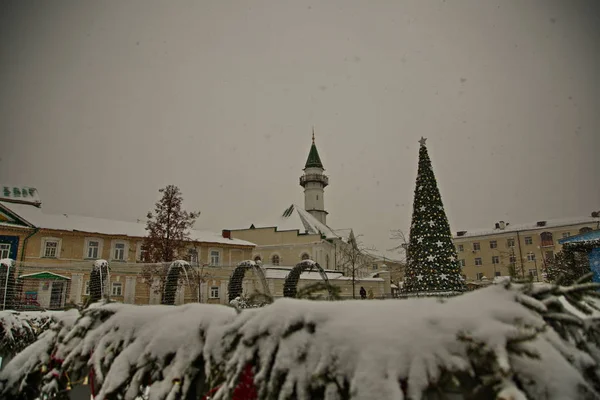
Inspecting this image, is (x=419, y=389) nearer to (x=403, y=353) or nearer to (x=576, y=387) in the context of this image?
(x=403, y=353)

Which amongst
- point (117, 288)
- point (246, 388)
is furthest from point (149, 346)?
point (117, 288)

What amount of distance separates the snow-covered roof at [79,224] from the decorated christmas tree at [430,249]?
83.6ft

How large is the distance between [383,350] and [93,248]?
38633 mm

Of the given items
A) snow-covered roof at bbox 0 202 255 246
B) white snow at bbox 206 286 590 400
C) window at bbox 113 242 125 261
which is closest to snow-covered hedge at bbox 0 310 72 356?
white snow at bbox 206 286 590 400

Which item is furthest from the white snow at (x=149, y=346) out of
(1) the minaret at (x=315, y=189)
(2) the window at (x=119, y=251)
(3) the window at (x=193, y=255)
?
(1) the minaret at (x=315, y=189)

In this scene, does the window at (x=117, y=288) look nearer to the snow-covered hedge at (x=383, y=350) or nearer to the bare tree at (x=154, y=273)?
the bare tree at (x=154, y=273)

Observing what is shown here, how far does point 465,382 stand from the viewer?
1273 mm

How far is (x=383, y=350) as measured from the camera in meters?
1.31

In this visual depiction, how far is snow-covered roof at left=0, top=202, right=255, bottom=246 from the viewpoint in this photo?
108 feet

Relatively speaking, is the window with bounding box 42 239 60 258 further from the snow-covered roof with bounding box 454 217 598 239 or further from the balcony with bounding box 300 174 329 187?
the snow-covered roof with bounding box 454 217 598 239

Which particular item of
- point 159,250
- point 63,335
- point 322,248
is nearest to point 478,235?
point 322,248

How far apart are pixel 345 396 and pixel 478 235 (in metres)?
75.2

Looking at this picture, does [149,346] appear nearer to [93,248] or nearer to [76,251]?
[76,251]

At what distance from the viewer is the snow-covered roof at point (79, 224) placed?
108 ft
